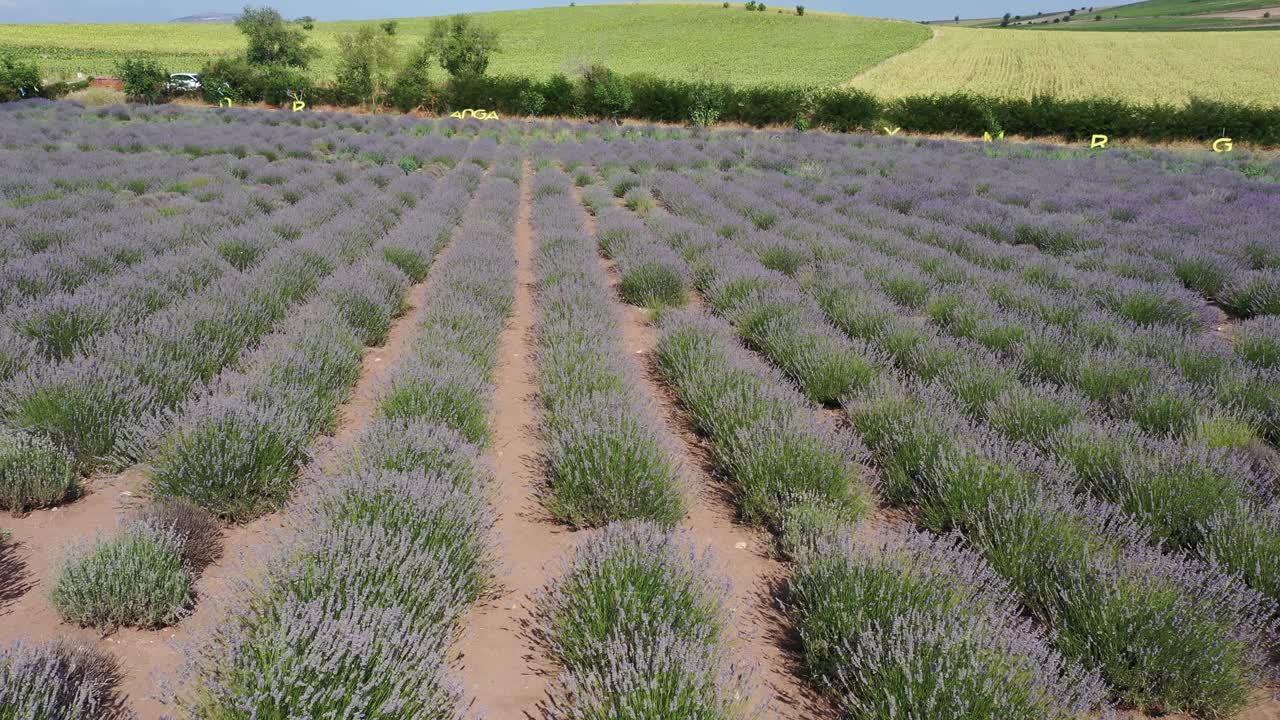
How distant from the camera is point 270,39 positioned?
125ft

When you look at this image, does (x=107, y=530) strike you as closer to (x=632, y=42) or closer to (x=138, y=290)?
(x=138, y=290)

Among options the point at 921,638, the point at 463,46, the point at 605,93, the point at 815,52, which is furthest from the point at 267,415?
the point at 815,52

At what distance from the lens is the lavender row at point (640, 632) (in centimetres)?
199

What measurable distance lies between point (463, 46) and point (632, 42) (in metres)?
24.8

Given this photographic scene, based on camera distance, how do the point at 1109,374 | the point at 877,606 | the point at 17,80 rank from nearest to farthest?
the point at 877,606
the point at 1109,374
the point at 17,80

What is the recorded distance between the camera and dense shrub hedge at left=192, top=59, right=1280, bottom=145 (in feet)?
88.2

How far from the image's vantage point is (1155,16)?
120 meters

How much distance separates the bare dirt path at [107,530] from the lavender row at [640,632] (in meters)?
1.12

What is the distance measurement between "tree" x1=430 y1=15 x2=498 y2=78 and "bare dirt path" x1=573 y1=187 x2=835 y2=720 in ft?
130

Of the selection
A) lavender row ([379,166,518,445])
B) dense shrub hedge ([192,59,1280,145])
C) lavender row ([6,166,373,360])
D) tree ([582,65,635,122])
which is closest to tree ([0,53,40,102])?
dense shrub hedge ([192,59,1280,145])

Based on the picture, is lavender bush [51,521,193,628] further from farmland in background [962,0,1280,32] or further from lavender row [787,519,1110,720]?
farmland in background [962,0,1280,32]

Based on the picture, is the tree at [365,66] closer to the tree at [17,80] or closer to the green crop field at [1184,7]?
the tree at [17,80]

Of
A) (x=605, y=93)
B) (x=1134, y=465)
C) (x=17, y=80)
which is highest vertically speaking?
(x=17, y=80)

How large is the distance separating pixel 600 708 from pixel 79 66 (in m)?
57.9
